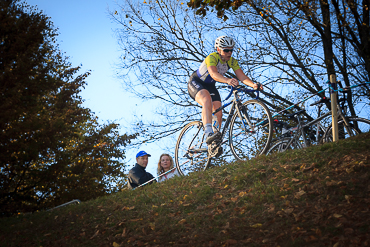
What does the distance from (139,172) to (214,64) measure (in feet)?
12.0

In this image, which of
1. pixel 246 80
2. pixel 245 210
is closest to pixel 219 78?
pixel 246 80

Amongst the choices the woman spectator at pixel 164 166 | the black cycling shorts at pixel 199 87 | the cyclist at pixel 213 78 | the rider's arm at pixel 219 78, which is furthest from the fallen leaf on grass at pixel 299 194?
the woman spectator at pixel 164 166

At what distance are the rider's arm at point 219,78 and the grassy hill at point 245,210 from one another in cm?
164

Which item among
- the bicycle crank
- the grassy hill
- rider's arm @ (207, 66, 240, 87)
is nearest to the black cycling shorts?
rider's arm @ (207, 66, 240, 87)

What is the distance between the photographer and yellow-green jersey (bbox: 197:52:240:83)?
7.98m

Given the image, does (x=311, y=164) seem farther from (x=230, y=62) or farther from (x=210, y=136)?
(x=230, y=62)

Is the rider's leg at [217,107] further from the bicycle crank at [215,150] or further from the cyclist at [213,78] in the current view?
the bicycle crank at [215,150]

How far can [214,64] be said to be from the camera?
7945 mm

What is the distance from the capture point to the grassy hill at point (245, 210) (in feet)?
15.8

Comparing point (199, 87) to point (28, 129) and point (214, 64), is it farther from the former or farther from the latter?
point (28, 129)

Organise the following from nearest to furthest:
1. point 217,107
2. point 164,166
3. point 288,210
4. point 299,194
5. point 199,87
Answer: point 288,210
point 299,194
point 199,87
point 217,107
point 164,166

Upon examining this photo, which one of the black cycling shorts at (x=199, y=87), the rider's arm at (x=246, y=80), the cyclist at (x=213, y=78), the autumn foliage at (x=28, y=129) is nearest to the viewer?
the rider's arm at (x=246, y=80)

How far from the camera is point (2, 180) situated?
47.6 ft

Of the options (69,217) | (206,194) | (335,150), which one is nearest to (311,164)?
(335,150)
